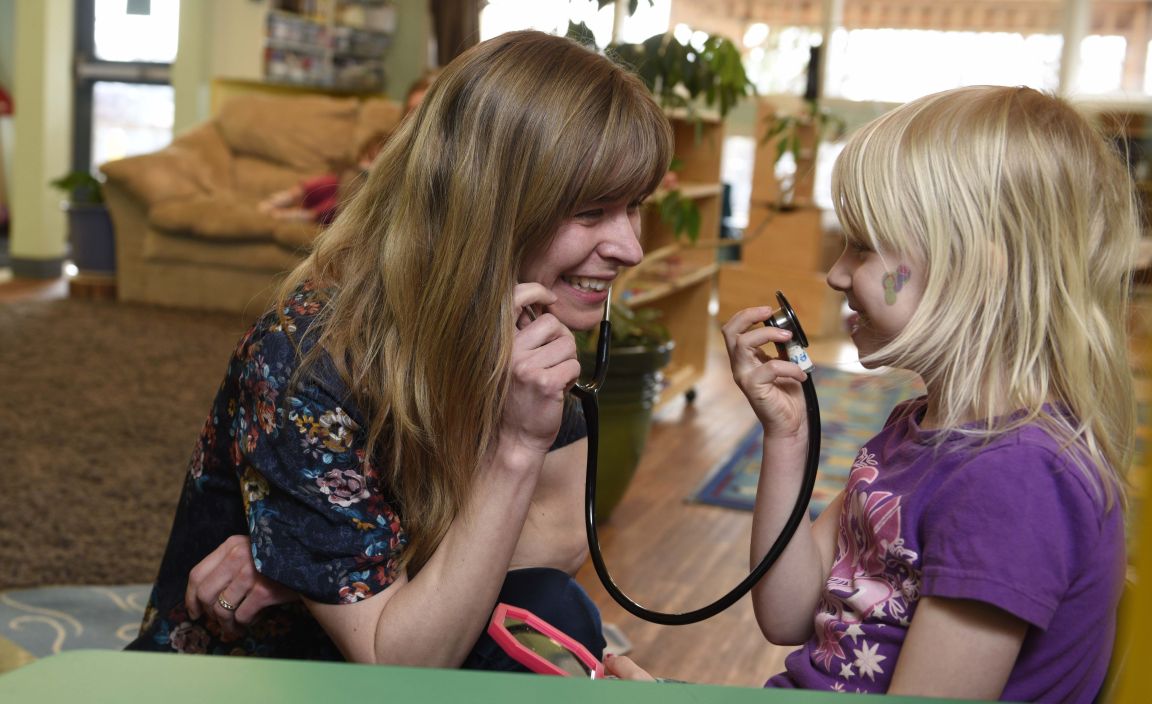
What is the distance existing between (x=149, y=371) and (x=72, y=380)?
301mm

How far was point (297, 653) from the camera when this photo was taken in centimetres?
120

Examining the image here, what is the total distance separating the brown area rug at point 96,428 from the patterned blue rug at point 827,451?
147 centimetres

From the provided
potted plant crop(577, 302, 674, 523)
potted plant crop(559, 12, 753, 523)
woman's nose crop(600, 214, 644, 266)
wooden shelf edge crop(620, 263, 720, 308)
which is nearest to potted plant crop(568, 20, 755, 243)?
potted plant crop(559, 12, 753, 523)

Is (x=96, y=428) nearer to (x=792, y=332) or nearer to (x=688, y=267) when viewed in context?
(x=688, y=267)

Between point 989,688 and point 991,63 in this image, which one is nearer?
point 989,688

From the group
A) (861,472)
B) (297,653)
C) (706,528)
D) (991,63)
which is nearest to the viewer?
(861,472)

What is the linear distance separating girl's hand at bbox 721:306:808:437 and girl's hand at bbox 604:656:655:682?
0.25 meters

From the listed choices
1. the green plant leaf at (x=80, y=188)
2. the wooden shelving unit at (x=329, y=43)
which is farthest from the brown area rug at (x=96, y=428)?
the wooden shelving unit at (x=329, y=43)

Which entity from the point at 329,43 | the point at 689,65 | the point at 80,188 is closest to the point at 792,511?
the point at 689,65

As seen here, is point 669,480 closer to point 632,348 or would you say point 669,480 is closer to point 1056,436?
point 632,348

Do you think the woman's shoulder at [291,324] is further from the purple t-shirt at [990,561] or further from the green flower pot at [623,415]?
the green flower pot at [623,415]

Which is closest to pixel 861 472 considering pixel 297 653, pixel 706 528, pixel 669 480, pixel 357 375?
pixel 357 375

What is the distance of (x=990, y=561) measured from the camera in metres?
0.81

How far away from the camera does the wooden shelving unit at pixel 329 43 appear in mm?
7234
